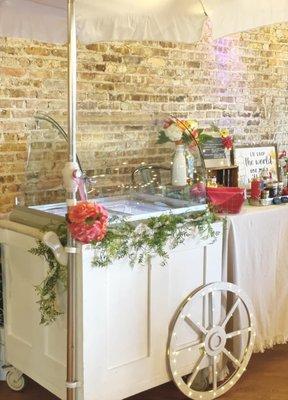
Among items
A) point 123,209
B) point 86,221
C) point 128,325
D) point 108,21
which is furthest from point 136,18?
→ point 128,325

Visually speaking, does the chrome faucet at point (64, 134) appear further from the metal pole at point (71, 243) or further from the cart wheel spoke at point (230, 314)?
the cart wheel spoke at point (230, 314)

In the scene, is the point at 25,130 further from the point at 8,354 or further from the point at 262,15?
the point at 262,15

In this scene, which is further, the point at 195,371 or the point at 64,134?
the point at 64,134

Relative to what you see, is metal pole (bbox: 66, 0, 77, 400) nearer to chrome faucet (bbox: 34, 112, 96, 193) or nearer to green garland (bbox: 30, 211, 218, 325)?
green garland (bbox: 30, 211, 218, 325)

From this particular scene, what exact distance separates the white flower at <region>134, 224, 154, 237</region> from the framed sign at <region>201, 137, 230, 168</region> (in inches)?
61.4

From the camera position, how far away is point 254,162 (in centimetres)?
456

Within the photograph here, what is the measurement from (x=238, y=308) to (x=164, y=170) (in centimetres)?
89

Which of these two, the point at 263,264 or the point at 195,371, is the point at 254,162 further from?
the point at 195,371

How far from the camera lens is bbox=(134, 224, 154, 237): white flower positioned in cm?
270

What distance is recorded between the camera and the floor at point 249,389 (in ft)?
10.2

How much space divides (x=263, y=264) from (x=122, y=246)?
1195 mm

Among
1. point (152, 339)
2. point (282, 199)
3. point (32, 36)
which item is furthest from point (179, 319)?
point (32, 36)

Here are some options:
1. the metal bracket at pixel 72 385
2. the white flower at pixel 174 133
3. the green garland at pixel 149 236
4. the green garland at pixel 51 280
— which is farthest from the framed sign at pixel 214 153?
the metal bracket at pixel 72 385

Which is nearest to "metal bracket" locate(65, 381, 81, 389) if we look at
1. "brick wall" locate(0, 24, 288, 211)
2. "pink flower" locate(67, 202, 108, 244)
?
"pink flower" locate(67, 202, 108, 244)
